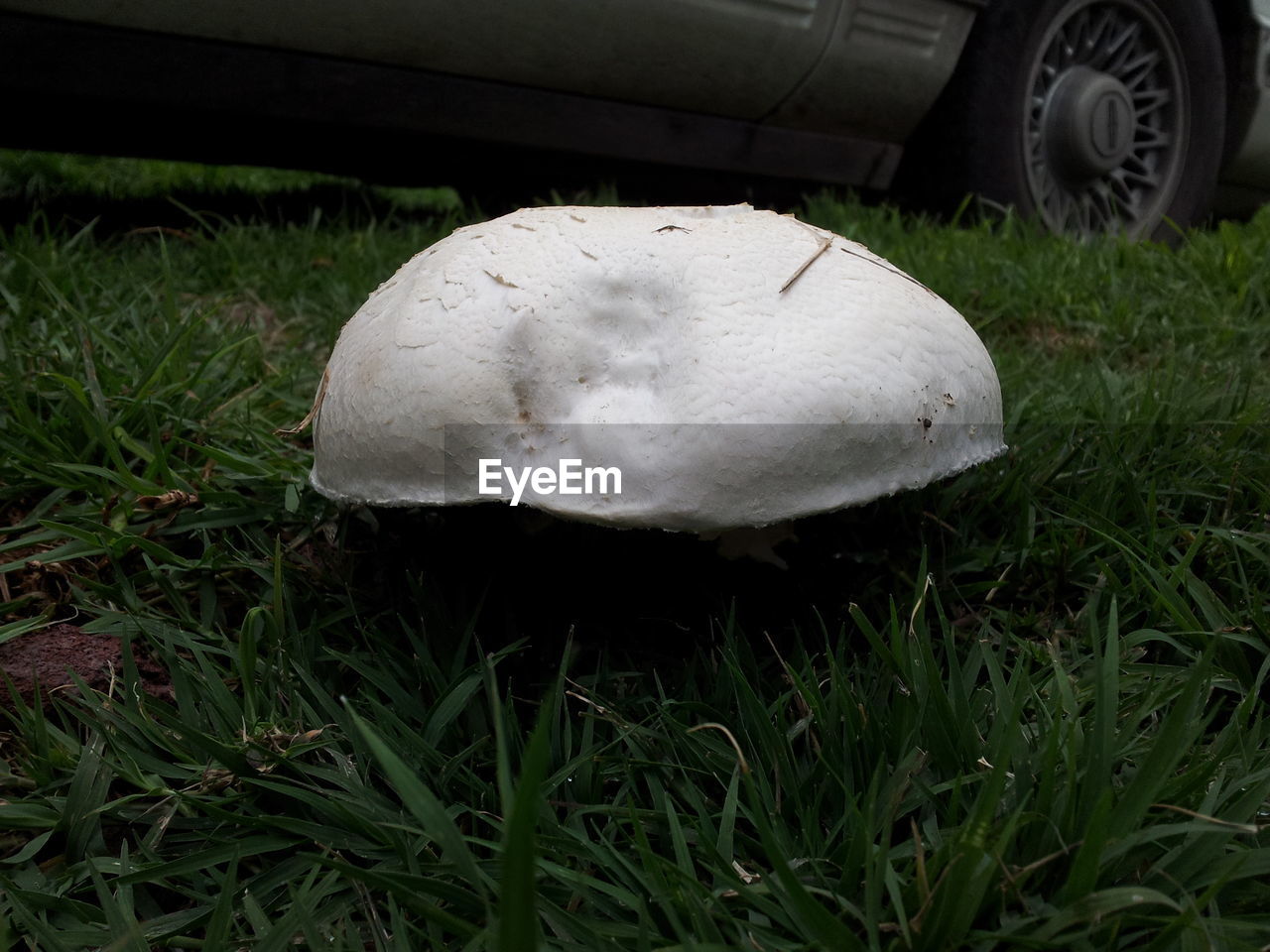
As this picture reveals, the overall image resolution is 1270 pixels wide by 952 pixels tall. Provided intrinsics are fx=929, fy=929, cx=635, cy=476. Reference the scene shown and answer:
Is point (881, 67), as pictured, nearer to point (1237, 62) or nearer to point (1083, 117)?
point (1083, 117)

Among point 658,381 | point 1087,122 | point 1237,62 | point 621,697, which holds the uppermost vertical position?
point 1237,62

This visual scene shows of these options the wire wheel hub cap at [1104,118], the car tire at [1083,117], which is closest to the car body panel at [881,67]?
the car tire at [1083,117]

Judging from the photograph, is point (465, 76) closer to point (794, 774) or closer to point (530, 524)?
point (530, 524)

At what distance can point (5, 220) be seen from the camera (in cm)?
328

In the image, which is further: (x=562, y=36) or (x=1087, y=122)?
(x=1087, y=122)

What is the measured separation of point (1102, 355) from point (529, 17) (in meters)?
1.76

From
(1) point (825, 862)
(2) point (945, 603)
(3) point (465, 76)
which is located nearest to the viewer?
(1) point (825, 862)

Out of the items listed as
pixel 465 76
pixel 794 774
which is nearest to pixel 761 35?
pixel 465 76

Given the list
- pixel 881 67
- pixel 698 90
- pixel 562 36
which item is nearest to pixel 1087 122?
pixel 881 67

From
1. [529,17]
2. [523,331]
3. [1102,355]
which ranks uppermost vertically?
[529,17]

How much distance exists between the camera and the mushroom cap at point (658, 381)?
996 millimetres

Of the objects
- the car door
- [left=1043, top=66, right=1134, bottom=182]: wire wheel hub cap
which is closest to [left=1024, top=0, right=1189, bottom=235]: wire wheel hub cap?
[left=1043, top=66, right=1134, bottom=182]: wire wheel hub cap

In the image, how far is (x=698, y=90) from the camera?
120 inches

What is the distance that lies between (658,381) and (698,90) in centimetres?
231
